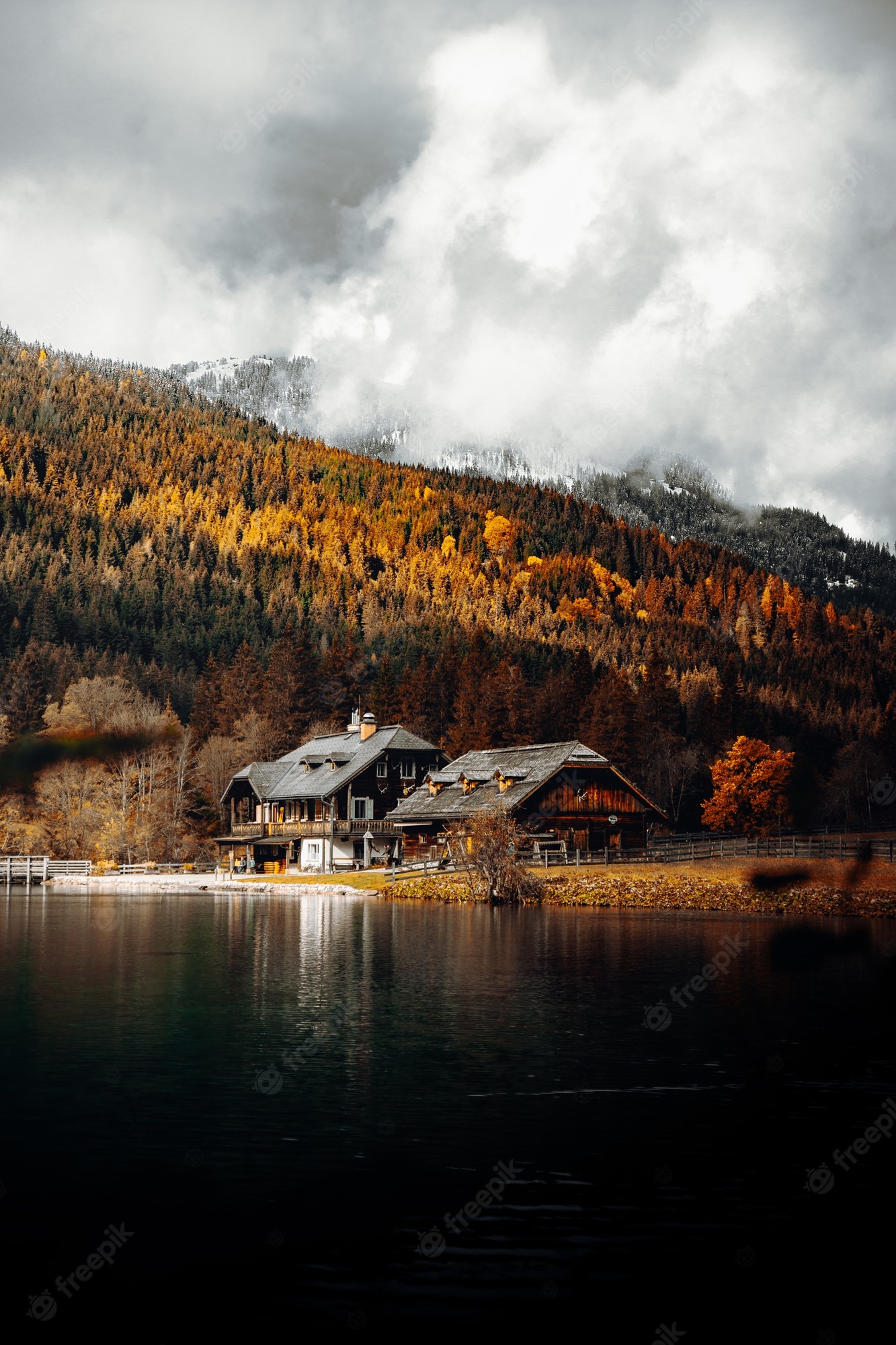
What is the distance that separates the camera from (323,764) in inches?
3949

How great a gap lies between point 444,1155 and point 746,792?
102 meters

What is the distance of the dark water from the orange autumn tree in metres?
81.0

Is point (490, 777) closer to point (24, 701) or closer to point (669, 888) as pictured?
point (669, 888)

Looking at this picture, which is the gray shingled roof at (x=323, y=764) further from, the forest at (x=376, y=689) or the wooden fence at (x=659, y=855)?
the wooden fence at (x=659, y=855)

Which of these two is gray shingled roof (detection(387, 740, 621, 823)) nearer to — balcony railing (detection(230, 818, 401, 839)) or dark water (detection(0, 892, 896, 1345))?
balcony railing (detection(230, 818, 401, 839))

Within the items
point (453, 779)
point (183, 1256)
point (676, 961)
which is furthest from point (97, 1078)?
point (453, 779)

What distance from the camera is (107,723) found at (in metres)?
31.4

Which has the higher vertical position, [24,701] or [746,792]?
[24,701]

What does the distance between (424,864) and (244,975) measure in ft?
153

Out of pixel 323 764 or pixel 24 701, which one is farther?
pixel 323 764

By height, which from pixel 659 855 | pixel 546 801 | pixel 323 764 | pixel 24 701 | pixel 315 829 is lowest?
pixel 659 855

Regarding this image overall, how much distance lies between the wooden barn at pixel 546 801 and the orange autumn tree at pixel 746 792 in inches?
1081

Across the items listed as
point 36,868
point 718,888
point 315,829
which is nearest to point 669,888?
point 718,888

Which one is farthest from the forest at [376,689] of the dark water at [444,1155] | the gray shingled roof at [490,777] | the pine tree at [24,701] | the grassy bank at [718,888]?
the dark water at [444,1155]
